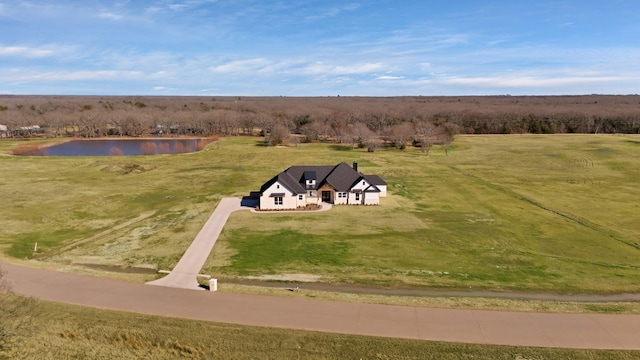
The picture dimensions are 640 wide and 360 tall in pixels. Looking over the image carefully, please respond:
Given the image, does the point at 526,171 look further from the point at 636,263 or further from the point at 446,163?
the point at 636,263

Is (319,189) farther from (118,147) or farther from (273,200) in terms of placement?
(118,147)

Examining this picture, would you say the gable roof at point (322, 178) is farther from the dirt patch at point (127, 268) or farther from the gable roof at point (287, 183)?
the dirt patch at point (127, 268)

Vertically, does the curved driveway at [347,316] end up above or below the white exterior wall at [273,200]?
below

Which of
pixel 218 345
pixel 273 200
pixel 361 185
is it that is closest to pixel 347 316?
pixel 218 345

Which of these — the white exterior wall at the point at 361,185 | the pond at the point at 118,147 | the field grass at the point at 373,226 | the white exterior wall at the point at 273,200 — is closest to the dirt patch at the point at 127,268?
the field grass at the point at 373,226

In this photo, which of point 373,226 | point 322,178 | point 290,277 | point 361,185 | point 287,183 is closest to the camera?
point 290,277

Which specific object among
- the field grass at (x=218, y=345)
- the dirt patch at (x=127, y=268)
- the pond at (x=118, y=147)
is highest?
the pond at (x=118, y=147)

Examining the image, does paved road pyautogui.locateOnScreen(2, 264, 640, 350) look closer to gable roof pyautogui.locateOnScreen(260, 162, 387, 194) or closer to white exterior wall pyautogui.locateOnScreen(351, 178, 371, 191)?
gable roof pyautogui.locateOnScreen(260, 162, 387, 194)

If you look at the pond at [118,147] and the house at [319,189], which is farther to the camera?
the pond at [118,147]
